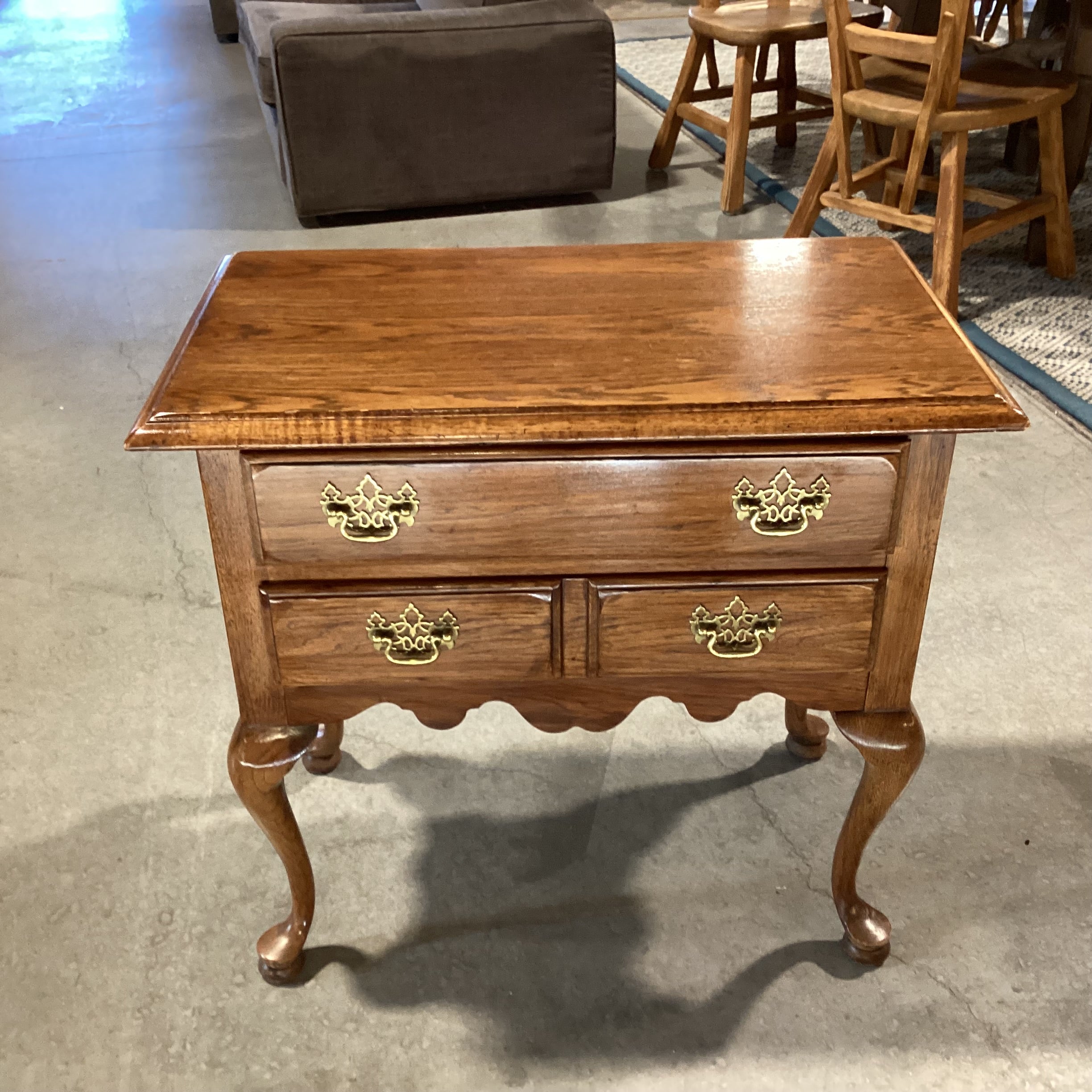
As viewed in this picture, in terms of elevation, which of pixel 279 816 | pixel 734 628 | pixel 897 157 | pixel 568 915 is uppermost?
pixel 734 628

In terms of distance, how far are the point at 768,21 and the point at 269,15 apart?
199 centimetres

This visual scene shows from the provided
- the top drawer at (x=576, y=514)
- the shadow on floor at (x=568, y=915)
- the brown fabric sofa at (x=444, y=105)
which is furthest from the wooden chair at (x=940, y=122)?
the top drawer at (x=576, y=514)

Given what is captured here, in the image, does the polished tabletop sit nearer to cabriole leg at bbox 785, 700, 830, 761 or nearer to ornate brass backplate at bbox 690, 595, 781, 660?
ornate brass backplate at bbox 690, 595, 781, 660

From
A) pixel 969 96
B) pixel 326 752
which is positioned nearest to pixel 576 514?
pixel 326 752

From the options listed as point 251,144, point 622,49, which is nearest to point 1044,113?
point 251,144

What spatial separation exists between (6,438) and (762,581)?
2.05 m

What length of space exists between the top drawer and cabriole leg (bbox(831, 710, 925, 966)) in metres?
0.21

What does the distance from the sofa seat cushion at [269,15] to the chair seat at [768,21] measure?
1320 mm

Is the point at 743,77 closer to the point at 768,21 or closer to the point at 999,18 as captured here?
the point at 768,21

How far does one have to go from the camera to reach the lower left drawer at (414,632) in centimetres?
107

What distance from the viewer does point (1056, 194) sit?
9.67 feet

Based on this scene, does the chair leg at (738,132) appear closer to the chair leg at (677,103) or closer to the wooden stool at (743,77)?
the wooden stool at (743,77)

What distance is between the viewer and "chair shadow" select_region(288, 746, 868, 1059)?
1.30 meters

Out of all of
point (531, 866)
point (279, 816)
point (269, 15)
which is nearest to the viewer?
point (279, 816)
